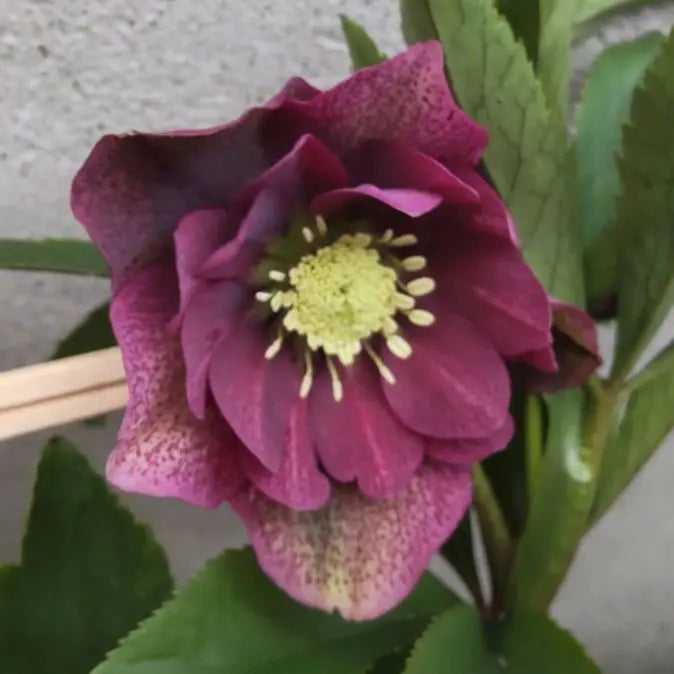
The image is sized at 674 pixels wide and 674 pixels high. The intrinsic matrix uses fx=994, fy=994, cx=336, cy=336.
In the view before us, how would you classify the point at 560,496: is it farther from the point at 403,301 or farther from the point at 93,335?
the point at 93,335

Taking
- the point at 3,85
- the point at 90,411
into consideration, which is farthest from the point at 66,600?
the point at 3,85

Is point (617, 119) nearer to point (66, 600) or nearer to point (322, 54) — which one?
point (322, 54)

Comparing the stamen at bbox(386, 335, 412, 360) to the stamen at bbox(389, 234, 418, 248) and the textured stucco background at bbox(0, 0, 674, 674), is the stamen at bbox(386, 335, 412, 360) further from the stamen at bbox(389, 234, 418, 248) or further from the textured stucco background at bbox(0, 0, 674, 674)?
the textured stucco background at bbox(0, 0, 674, 674)

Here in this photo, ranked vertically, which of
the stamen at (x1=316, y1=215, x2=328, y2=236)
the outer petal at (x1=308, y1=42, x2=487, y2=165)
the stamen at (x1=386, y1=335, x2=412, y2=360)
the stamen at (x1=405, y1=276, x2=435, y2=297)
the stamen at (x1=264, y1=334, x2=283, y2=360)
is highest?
the outer petal at (x1=308, y1=42, x2=487, y2=165)

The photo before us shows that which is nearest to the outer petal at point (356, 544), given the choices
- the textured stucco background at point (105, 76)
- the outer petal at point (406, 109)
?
the outer petal at point (406, 109)

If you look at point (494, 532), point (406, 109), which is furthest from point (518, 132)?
point (494, 532)

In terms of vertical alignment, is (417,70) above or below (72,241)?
above

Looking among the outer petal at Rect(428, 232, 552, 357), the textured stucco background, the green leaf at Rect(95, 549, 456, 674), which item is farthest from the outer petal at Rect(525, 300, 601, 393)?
the textured stucco background
